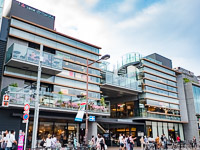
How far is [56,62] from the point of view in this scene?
2295 cm

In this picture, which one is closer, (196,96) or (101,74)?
(101,74)

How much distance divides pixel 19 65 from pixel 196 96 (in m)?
37.2

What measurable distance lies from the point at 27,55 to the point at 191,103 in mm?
34650

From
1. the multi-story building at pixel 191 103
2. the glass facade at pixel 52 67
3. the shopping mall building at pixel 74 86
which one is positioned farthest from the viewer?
the multi-story building at pixel 191 103

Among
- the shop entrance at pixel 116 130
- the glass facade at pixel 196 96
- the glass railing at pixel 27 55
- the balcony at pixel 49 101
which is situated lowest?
the shop entrance at pixel 116 130

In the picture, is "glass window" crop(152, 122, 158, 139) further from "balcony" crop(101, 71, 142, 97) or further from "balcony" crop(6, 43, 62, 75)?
"balcony" crop(6, 43, 62, 75)

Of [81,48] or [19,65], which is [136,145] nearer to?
[81,48]

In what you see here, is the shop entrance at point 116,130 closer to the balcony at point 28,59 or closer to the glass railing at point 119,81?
the glass railing at point 119,81

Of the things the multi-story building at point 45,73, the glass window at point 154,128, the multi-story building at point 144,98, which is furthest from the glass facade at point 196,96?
the multi-story building at point 45,73

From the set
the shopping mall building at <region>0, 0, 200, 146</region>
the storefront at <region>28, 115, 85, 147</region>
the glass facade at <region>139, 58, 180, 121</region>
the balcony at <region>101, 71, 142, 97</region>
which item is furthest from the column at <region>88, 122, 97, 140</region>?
the glass facade at <region>139, 58, 180, 121</region>

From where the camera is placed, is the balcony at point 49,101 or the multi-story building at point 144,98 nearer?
the balcony at point 49,101

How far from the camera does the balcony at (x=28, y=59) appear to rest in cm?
1994

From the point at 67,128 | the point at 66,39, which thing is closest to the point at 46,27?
the point at 66,39

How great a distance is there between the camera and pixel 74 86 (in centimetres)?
2597
